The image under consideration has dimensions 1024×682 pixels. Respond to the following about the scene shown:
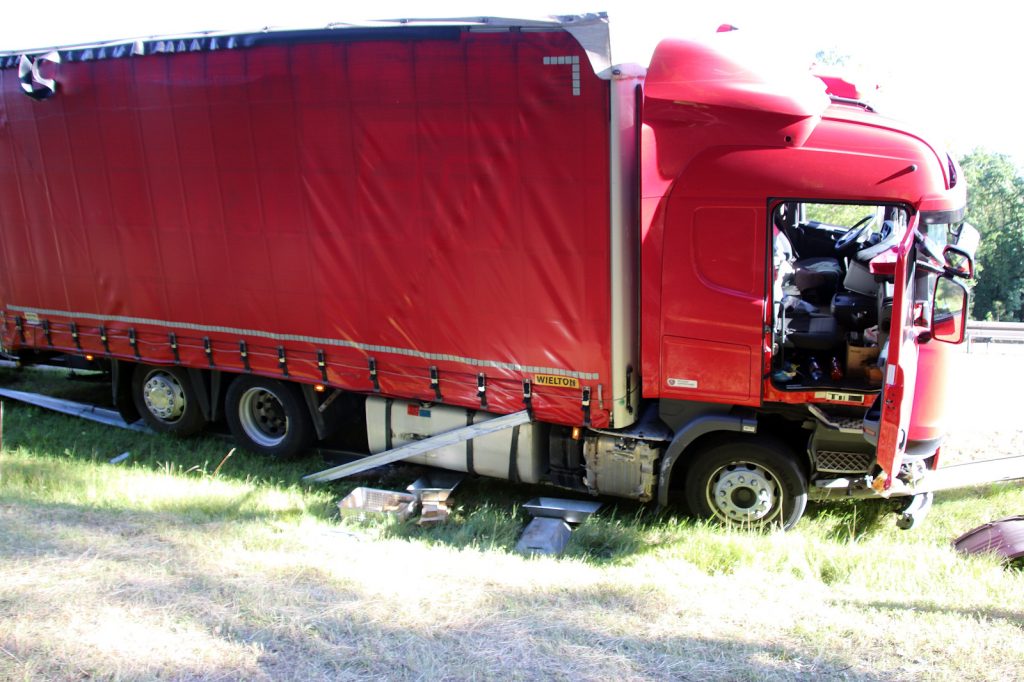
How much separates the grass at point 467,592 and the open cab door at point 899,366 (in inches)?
32.5

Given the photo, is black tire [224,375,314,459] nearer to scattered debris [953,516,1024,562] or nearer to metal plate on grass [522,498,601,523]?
metal plate on grass [522,498,601,523]

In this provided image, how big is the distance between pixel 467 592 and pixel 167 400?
5.15 m

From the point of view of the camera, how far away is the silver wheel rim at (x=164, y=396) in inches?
329

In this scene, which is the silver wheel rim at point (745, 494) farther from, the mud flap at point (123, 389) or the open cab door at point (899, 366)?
the mud flap at point (123, 389)

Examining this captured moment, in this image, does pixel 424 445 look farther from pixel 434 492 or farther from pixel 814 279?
pixel 814 279

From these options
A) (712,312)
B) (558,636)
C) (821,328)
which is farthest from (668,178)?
(558,636)

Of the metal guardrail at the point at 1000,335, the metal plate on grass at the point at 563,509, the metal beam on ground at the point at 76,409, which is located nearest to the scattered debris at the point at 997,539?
the metal plate on grass at the point at 563,509

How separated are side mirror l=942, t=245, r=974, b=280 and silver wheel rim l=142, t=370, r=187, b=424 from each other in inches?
277

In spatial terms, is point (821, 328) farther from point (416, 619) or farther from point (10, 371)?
point (10, 371)

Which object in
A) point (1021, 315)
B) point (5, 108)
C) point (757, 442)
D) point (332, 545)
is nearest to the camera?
point (332, 545)

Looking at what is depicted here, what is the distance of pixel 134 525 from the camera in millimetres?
5656

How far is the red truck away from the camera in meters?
5.45

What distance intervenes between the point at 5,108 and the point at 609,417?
22.5 feet

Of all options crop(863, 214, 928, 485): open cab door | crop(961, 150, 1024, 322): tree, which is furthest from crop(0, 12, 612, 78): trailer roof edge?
→ crop(961, 150, 1024, 322): tree
